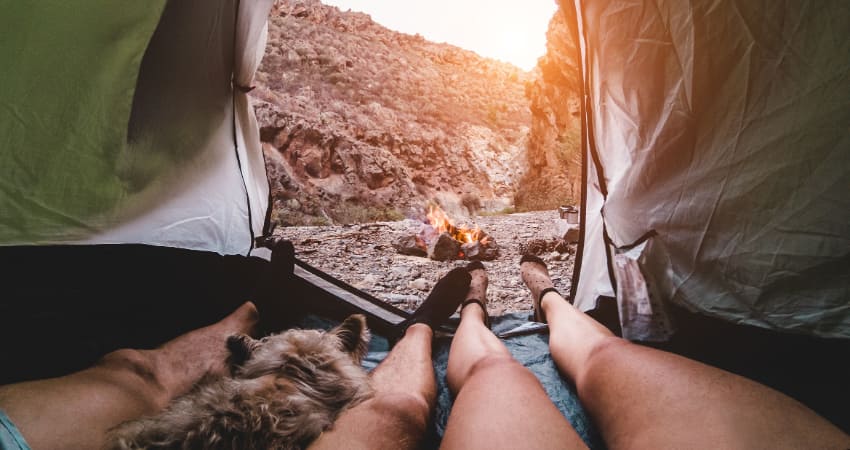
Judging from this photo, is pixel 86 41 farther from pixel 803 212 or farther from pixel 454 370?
pixel 803 212

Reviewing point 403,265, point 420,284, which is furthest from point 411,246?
point 420,284

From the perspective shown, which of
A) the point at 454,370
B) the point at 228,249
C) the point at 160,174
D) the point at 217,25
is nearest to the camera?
the point at 454,370

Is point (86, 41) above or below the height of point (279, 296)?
above

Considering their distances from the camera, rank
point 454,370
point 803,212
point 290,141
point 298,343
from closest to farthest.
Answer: point 803,212 < point 298,343 < point 454,370 < point 290,141

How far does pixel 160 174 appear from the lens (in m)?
1.28

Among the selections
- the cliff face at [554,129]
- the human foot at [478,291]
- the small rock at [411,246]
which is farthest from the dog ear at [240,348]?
the cliff face at [554,129]

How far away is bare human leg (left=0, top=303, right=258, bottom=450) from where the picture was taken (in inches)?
23.1

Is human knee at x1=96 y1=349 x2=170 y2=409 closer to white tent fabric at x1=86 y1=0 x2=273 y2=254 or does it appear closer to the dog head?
the dog head

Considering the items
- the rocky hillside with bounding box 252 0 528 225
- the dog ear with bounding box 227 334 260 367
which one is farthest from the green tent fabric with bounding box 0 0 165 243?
the rocky hillside with bounding box 252 0 528 225

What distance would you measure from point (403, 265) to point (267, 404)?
8.05 ft

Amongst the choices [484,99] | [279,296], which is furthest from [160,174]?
[484,99]

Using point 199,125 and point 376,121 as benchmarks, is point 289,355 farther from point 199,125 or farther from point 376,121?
point 376,121

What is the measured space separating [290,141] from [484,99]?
12648 mm

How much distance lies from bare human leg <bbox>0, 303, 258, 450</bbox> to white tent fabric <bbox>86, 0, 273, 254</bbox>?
43 centimetres
